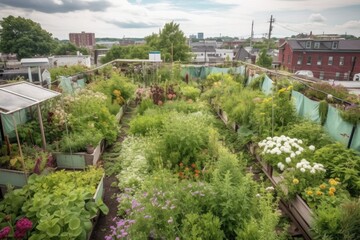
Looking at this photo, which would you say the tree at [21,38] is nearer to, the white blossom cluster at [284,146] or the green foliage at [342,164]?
the white blossom cluster at [284,146]

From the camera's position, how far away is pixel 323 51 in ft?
86.2

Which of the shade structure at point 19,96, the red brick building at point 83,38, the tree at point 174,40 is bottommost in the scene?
the shade structure at point 19,96

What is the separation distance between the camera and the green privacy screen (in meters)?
4.29

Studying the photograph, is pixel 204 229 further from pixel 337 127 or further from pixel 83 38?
pixel 83 38

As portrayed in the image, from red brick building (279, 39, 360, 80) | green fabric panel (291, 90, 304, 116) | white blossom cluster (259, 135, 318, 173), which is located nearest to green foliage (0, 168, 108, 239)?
white blossom cluster (259, 135, 318, 173)

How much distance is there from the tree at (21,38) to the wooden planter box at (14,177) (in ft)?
128

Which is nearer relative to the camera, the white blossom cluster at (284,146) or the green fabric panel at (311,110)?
the white blossom cluster at (284,146)

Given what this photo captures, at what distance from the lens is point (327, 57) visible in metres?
26.3

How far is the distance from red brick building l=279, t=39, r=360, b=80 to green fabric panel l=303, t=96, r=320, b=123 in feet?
68.6

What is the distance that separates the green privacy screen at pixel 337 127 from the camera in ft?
14.1

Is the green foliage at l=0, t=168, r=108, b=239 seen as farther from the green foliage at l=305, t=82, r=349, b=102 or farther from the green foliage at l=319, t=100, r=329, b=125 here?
the green foliage at l=305, t=82, r=349, b=102

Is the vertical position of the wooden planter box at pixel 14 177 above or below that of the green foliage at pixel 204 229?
below

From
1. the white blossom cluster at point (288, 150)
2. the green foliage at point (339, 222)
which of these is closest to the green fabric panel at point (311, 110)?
the white blossom cluster at point (288, 150)

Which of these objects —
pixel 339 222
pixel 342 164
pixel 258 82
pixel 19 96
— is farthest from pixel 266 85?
pixel 19 96
